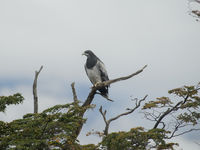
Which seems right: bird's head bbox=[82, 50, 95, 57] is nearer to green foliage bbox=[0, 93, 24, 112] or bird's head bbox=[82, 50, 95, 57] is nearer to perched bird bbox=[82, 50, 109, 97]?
perched bird bbox=[82, 50, 109, 97]

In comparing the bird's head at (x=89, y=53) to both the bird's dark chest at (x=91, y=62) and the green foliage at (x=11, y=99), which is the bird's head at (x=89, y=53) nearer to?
the bird's dark chest at (x=91, y=62)

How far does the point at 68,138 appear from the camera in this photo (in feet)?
29.2

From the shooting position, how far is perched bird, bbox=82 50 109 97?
1436 centimetres

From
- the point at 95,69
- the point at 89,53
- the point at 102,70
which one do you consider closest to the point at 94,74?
the point at 95,69

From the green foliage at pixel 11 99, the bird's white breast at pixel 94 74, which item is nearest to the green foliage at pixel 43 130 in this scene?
the green foliage at pixel 11 99

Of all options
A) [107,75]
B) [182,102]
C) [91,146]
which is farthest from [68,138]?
[182,102]

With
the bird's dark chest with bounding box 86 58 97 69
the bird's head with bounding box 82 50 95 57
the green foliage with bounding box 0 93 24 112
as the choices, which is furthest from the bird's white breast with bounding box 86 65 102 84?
the green foliage with bounding box 0 93 24 112

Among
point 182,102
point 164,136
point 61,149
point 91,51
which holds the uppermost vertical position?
point 91,51

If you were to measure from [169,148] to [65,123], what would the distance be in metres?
3.98

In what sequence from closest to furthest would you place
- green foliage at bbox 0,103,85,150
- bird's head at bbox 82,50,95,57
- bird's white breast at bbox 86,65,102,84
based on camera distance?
1. green foliage at bbox 0,103,85,150
2. bird's white breast at bbox 86,65,102,84
3. bird's head at bbox 82,50,95,57

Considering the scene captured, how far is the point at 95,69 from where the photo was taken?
47.0ft

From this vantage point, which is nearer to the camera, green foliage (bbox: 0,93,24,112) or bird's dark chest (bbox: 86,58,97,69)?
green foliage (bbox: 0,93,24,112)

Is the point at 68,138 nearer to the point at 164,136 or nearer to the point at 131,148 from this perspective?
the point at 131,148

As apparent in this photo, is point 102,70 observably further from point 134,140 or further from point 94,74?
point 134,140
